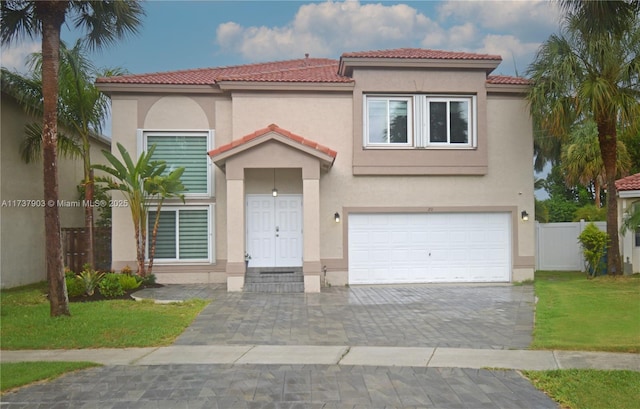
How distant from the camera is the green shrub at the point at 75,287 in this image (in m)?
14.3

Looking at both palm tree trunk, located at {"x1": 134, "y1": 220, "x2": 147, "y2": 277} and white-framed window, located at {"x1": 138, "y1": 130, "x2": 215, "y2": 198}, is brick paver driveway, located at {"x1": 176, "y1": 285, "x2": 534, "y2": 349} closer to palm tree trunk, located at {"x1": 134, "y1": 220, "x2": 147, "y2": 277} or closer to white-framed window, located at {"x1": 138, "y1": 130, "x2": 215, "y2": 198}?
palm tree trunk, located at {"x1": 134, "y1": 220, "x2": 147, "y2": 277}

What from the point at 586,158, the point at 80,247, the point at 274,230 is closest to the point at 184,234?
the point at 274,230

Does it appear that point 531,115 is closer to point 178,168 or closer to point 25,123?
point 178,168

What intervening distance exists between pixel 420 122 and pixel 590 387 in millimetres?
11350

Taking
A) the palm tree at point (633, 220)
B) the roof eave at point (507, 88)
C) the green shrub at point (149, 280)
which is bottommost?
the green shrub at point (149, 280)

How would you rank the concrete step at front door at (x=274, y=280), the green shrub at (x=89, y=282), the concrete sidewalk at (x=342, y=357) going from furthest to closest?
the concrete step at front door at (x=274, y=280) < the green shrub at (x=89, y=282) < the concrete sidewalk at (x=342, y=357)

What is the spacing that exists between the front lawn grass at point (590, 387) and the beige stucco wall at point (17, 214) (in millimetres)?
14861

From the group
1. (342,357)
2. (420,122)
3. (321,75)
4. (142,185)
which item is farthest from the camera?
(321,75)

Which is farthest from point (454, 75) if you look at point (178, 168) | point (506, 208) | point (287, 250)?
point (178, 168)

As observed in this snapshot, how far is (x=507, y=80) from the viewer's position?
17625 millimetres

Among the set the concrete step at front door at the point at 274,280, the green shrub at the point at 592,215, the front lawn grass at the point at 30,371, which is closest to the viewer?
the front lawn grass at the point at 30,371

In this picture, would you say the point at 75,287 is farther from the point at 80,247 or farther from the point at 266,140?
the point at 266,140

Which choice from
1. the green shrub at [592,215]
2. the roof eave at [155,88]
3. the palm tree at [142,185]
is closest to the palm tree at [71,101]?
the roof eave at [155,88]

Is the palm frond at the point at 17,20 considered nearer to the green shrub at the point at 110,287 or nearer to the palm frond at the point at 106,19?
the palm frond at the point at 106,19
